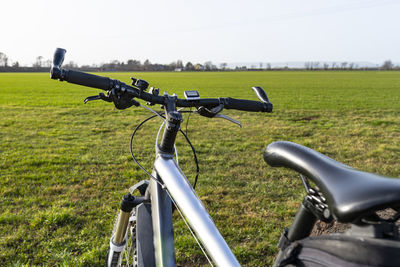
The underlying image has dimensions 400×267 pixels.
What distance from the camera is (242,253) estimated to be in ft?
11.3

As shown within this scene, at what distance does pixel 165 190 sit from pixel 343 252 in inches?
43.6

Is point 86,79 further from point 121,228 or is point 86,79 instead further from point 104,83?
point 121,228

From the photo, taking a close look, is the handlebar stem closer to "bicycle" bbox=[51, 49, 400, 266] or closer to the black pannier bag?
"bicycle" bbox=[51, 49, 400, 266]

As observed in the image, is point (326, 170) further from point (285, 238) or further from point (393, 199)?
point (285, 238)

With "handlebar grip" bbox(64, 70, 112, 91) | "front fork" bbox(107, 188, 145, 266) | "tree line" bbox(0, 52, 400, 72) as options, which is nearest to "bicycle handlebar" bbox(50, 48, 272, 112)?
"handlebar grip" bbox(64, 70, 112, 91)

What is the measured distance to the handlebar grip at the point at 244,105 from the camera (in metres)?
1.90

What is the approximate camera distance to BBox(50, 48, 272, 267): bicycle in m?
1.42

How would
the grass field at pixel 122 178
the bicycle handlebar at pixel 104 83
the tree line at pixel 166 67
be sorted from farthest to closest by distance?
the tree line at pixel 166 67 → the grass field at pixel 122 178 → the bicycle handlebar at pixel 104 83

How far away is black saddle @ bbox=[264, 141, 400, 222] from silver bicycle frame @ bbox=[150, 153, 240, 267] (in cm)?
47

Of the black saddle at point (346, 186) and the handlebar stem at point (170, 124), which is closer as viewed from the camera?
the black saddle at point (346, 186)

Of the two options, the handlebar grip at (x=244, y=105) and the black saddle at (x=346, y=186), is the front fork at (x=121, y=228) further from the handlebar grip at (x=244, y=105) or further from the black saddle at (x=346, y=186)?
the black saddle at (x=346, y=186)

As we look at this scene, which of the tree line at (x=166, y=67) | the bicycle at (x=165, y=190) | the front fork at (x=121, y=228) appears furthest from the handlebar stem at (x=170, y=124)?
the tree line at (x=166, y=67)

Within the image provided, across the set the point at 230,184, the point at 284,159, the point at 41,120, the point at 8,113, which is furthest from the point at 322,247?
the point at 8,113

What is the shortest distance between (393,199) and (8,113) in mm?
14948
